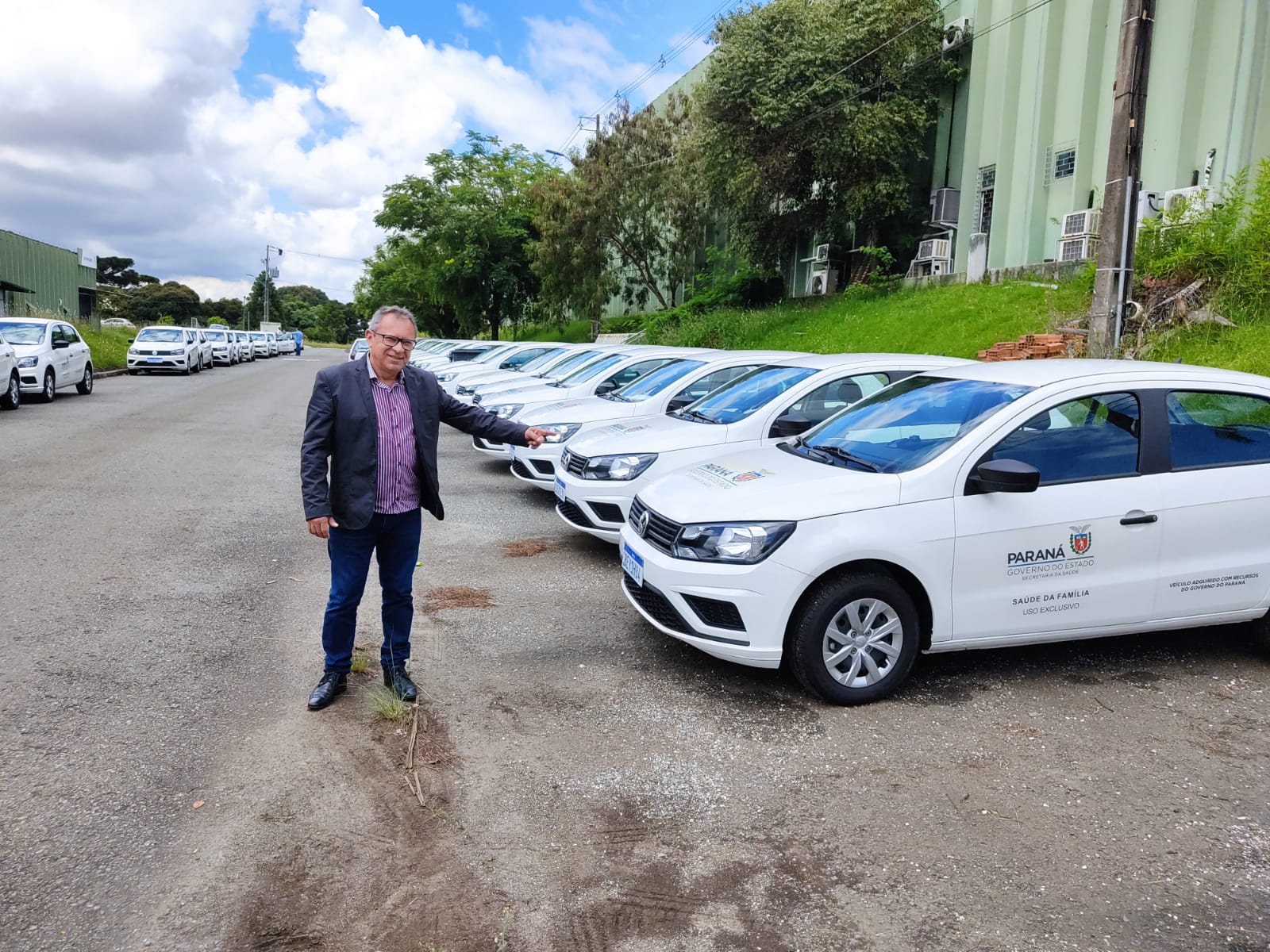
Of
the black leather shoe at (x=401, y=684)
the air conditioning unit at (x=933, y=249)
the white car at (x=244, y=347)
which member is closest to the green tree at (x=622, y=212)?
the air conditioning unit at (x=933, y=249)

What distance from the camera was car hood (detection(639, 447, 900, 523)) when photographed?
4.37m

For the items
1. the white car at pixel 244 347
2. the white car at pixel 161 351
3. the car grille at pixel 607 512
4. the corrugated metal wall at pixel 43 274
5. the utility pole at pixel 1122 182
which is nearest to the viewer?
the car grille at pixel 607 512

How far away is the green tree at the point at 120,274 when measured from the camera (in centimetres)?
10443

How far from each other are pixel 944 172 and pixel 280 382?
18846mm

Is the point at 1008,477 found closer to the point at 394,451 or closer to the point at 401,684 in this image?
the point at 394,451

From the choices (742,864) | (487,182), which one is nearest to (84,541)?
(742,864)

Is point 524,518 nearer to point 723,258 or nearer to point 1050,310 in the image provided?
point 1050,310

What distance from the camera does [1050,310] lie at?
47.9 ft

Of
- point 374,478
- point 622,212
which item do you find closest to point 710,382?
point 374,478

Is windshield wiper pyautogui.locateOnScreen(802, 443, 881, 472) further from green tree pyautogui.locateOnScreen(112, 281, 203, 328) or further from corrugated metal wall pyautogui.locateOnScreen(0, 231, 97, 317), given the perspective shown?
green tree pyautogui.locateOnScreen(112, 281, 203, 328)

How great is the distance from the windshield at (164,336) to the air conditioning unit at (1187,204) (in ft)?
89.1

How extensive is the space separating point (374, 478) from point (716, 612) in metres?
1.67

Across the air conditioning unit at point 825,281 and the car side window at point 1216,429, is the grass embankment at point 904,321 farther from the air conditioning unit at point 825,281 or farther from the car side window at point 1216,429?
the car side window at point 1216,429

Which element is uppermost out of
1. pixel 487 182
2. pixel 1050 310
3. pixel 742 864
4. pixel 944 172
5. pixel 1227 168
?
pixel 487 182
